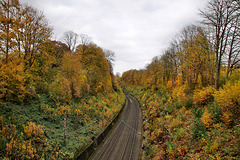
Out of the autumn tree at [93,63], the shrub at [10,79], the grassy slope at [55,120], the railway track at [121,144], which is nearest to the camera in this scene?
the shrub at [10,79]

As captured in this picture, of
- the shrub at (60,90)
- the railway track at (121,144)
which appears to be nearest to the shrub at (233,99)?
the railway track at (121,144)

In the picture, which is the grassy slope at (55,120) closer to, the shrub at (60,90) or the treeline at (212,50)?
the shrub at (60,90)

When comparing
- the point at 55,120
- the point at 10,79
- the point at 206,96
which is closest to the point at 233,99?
the point at 206,96

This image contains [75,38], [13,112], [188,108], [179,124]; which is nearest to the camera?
[13,112]

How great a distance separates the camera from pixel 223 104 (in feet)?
30.9

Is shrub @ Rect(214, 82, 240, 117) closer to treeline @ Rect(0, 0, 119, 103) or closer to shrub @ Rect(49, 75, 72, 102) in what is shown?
treeline @ Rect(0, 0, 119, 103)

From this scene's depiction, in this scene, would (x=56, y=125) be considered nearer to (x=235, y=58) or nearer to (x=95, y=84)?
(x=95, y=84)

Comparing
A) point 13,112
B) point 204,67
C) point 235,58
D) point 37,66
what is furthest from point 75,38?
point 235,58

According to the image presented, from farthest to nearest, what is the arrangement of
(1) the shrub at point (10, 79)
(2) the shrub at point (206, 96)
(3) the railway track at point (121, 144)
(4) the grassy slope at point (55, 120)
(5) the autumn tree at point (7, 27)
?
(3) the railway track at point (121, 144), (2) the shrub at point (206, 96), (4) the grassy slope at point (55, 120), (5) the autumn tree at point (7, 27), (1) the shrub at point (10, 79)

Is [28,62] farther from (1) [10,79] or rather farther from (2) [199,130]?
(2) [199,130]

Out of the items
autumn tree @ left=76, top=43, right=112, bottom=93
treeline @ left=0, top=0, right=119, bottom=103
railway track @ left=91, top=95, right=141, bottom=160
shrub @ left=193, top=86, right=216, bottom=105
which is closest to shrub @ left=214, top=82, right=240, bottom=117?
shrub @ left=193, top=86, right=216, bottom=105

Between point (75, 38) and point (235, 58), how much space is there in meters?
39.1

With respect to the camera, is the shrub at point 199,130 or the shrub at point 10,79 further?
the shrub at point 199,130

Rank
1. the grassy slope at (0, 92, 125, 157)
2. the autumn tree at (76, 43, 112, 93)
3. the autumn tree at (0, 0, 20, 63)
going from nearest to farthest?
1. the autumn tree at (0, 0, 20, 63)
2. the grassy slope at (0, 92, 125, 157)
3. the autumn tree at (76, 43, 112, 93)
